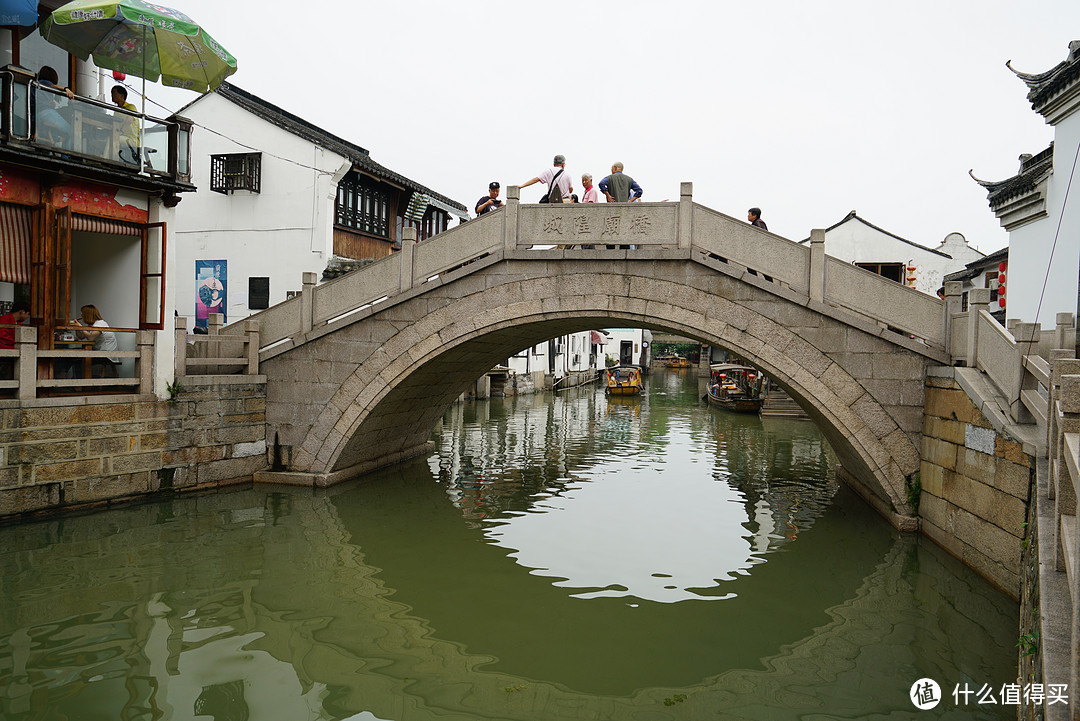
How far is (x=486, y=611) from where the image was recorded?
22.1ft

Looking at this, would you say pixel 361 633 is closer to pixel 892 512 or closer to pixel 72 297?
pixel 892 512

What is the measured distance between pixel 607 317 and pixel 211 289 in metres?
13.1

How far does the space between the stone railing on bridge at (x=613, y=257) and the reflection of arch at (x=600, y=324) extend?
0.20m

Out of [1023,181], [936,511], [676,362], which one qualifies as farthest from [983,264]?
[676,362]

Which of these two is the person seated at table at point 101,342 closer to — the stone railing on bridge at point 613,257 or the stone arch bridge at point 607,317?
the stone railing on bridge at point 613,257

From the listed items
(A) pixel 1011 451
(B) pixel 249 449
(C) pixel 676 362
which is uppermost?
(C) pixel 676 362

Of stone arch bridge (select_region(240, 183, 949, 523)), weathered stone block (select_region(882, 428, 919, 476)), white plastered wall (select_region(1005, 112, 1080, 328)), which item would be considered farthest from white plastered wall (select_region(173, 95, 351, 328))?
white plastered wall (select_region(1005, 112, 1080, 328))

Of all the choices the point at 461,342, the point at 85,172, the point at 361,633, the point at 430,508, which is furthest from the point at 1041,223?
the point at 85,172

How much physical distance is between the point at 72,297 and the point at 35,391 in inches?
116

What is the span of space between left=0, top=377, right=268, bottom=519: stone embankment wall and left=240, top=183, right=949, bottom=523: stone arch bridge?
59cm

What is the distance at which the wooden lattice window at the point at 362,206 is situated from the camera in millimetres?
19406

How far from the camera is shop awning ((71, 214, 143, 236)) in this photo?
947 cm

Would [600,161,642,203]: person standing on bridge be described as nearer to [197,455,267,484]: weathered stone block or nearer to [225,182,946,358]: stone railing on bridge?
[225,182,946,358]: stone railing on bridge

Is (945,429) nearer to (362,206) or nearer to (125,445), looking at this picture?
(125,445)
